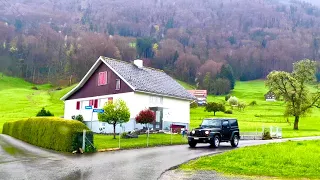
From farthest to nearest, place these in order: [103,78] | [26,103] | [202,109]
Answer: [202,109] → [26,103] → [103,78]

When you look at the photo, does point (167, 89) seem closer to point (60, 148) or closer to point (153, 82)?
point (153, 82)

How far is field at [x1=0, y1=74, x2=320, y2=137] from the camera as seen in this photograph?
2411 inches

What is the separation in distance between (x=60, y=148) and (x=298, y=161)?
13013mm

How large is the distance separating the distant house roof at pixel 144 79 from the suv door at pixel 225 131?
13.8 metres

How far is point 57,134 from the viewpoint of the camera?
22359mm

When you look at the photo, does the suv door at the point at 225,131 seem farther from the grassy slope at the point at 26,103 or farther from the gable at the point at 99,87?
the grassy slope at the point at 26,103

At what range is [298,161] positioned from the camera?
681 inches

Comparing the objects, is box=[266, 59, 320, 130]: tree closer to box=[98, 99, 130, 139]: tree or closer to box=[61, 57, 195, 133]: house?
box=[61, 57, 195, 133]: house

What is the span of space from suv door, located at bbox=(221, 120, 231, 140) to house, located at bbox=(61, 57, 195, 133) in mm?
13798

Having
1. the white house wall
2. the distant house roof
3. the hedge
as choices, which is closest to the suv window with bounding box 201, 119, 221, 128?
the hedge

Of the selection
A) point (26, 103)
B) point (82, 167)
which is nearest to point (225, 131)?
point (82, 167)

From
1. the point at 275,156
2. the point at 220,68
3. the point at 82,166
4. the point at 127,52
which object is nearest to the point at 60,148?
the point at 82,166

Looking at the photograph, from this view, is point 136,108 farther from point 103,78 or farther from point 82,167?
point 82,167

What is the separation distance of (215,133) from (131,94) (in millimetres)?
15224
